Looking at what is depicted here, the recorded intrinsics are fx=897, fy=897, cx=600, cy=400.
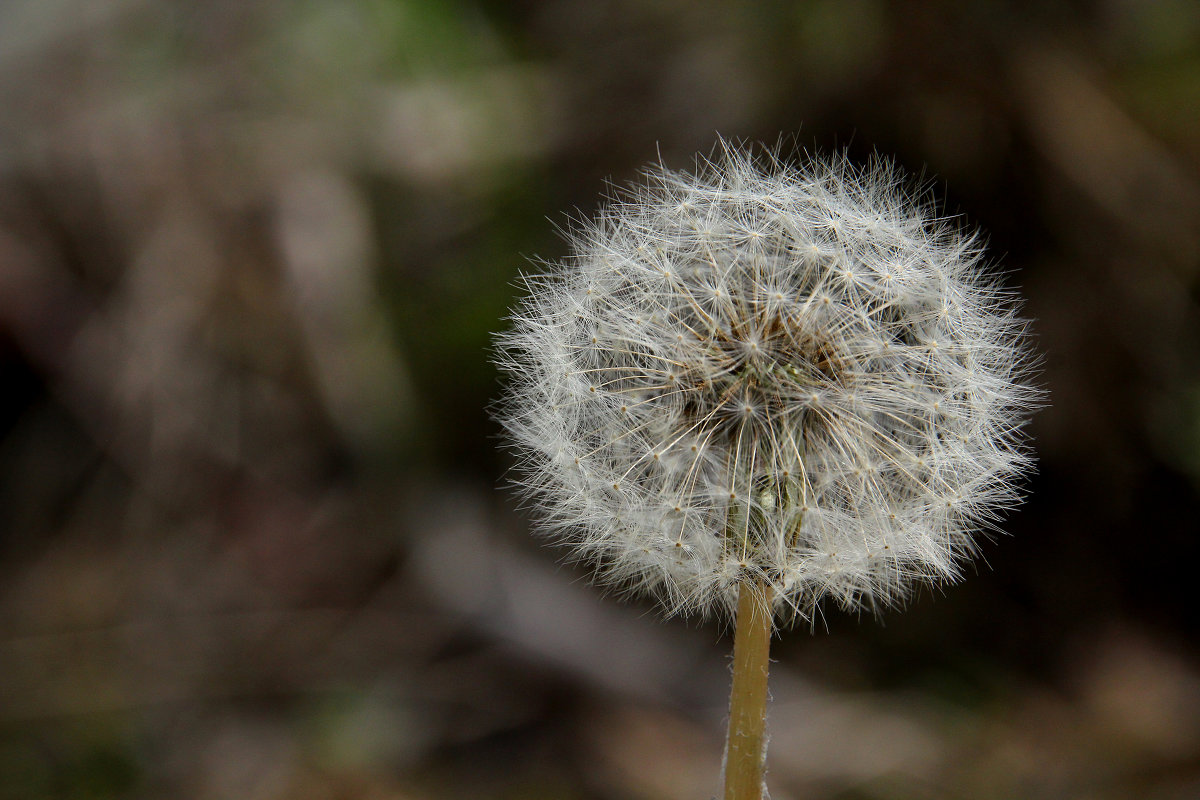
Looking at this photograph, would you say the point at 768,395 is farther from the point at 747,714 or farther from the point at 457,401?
the point at 457,401

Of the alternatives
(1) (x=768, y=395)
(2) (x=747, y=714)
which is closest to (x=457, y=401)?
(1) (x=768, y=395)

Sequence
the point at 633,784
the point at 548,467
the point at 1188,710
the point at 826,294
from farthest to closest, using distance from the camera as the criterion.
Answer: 1. the point at 633,784
2. the point at 1188,710
3. the point at 548,467
4. the point at 826,294

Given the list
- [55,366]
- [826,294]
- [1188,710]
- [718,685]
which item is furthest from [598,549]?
[55,366]

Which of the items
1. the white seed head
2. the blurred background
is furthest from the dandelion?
the blurred background

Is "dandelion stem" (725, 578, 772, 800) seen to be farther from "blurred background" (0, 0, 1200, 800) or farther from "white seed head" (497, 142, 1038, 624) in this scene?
"blurred background" (0, 0, 1200, 800)

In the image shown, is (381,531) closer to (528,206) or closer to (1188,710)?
(528,206)

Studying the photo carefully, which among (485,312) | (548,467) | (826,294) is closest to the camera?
(826,294)

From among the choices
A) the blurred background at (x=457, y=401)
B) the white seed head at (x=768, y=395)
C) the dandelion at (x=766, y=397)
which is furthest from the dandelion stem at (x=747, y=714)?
the blurred background at (x=457, y=401)
